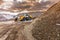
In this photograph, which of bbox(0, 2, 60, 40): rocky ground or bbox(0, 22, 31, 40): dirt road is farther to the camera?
bbox(0, 22, 31, 40): dirt road

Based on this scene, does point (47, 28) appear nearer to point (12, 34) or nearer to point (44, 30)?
point (44, 30)

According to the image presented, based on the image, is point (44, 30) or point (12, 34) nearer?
point (44, 30)

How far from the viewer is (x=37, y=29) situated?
0.96 meters

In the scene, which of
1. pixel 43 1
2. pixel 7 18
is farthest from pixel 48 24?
pixel 43 1

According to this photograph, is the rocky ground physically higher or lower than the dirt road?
higher

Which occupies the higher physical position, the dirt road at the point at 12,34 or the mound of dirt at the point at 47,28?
the mound of dirt at the point at 47,28

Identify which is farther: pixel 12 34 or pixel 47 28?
pixel 12 34

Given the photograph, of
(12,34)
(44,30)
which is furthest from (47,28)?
(12,34)

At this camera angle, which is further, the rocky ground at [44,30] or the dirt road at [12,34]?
the dirt road at [12,34]

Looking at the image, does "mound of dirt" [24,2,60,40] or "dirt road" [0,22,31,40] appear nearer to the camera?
"mound of dirt" [24,2,60,40]

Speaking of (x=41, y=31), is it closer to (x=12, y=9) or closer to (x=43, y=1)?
(x=12, y=9)

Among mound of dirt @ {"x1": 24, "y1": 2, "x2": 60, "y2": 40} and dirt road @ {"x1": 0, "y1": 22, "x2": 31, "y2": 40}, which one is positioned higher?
mound of dirt @ {"x1": 24, "y1": 2, "x2": 60, "y2": 40}

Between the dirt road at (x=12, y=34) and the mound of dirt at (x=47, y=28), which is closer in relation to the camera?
the mound of dirt at (x=47, y=28)

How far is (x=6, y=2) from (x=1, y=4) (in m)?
0.07
